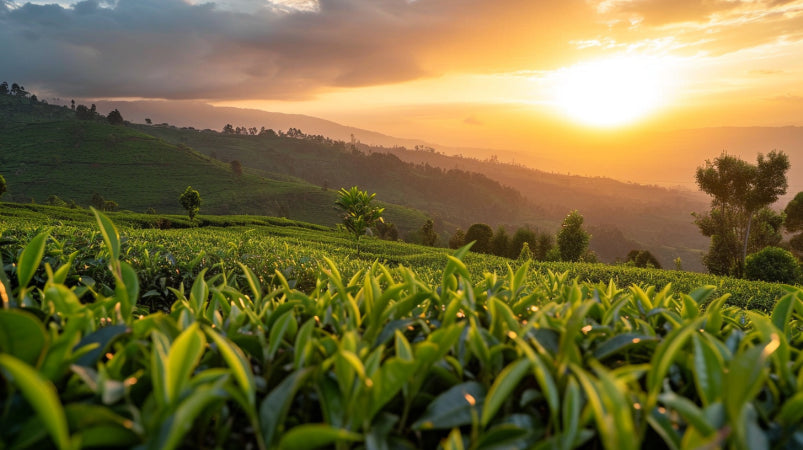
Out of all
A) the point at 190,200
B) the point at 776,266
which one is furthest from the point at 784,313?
the point at 190,200

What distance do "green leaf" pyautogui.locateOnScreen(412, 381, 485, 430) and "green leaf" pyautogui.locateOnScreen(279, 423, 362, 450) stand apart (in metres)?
0.25

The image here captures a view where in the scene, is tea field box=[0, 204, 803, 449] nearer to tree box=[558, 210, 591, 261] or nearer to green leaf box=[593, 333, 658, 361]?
green leaf box=[593, 333, 658, 361]

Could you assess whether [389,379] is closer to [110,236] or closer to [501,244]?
[110,236]

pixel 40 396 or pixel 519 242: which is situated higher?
pixel 40 396

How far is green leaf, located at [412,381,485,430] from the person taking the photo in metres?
1.03

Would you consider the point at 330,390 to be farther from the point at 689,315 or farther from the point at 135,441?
the point at 689,315

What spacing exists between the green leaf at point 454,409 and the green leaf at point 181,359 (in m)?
0.51

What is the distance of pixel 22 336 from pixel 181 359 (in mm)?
340

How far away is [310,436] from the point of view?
33.0 inches

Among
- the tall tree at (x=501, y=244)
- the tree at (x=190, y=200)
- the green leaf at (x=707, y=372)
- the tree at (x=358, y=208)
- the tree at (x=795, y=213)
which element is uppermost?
the tree at (x=795, y=213)

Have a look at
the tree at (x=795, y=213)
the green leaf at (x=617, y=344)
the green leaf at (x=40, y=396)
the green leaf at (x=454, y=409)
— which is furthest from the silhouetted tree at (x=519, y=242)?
the green leaf at (x=40, y=396)

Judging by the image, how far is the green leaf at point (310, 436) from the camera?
2.70 feet

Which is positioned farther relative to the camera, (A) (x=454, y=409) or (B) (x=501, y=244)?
(B) (x=501, y=244)

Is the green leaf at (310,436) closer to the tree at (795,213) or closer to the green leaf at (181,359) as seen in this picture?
the green leaf at (181,359)
